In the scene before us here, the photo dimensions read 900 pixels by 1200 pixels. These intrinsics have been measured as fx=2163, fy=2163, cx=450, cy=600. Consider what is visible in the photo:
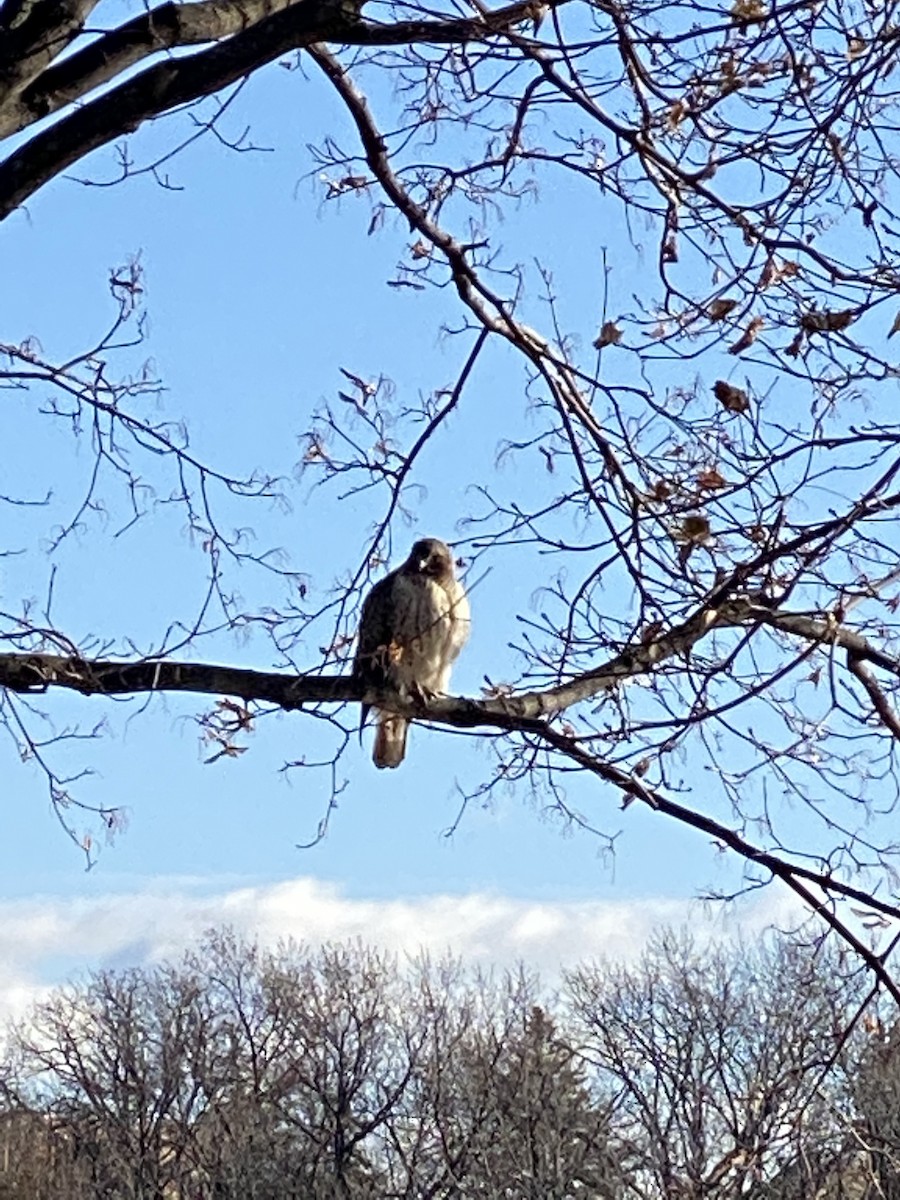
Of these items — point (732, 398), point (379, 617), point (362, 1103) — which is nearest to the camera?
point (732, 398)

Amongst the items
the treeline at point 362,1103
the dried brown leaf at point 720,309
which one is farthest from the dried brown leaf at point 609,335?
the treeline at point 362,1103

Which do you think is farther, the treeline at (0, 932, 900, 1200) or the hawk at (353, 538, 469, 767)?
the treeline at (0, 932, 900, 1200)

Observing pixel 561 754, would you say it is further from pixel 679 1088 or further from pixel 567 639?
pixel 679 1088

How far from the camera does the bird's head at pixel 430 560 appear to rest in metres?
9.48

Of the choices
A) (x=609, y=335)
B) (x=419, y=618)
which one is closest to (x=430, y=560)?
(x=419, y=618)

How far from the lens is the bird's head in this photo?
9477 mm

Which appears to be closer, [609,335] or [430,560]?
[609,335]

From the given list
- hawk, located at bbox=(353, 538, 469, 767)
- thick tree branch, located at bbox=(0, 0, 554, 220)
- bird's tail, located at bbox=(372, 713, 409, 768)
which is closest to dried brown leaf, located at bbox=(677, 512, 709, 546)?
thick tree branch, located at bbox=(0, 0, 554, 220)

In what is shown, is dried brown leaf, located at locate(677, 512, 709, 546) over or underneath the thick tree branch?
underneath

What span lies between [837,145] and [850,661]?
4.85 feet

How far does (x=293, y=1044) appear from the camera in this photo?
40.2 metres

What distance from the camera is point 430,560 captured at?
9602mm

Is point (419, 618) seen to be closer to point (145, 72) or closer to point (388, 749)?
point (388, 749)

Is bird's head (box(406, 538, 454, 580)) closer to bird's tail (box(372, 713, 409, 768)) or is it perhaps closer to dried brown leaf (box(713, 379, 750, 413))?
bird's tail (box(372, 713, 409, 768))
